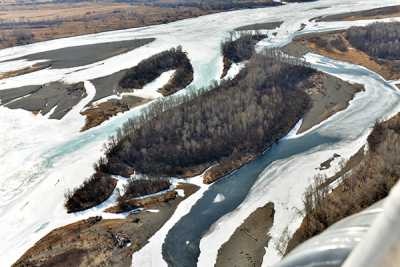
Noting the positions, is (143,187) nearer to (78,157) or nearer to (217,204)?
(217,204)

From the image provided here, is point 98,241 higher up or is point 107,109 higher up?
point 107,109

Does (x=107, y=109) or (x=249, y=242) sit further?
(x=107, y=109)

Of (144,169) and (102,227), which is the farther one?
(144,169)

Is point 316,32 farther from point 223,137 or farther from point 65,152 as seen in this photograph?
point 65,152

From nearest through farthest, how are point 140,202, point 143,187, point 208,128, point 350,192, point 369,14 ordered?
1. point 350,192
2. point 140,202
3. point 143,187
4. point 208,128
5. point 369,14

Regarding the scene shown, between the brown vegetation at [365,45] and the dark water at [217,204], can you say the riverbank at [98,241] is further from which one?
the brown vegetation at [365,45]

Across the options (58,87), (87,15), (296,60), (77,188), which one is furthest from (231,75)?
(87,15)

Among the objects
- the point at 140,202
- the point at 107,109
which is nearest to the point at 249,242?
the point at 140,202

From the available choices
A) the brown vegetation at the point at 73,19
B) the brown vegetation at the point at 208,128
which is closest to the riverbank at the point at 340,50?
the brown vegetation at the point at 208,128
